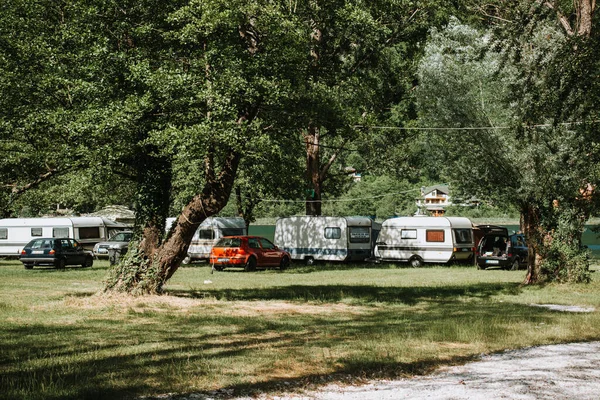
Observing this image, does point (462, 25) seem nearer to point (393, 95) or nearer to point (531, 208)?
point (531, 208)

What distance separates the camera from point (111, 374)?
26.3 feet

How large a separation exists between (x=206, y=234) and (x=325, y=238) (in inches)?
250

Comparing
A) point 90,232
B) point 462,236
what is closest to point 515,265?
point 462,236

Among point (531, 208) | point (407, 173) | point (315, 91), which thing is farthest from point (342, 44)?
point (315, 91)

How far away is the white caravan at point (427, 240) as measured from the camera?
37.0m

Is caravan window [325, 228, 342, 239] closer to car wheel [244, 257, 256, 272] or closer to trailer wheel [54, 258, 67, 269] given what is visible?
car wheel [244, 257, 256, 272]

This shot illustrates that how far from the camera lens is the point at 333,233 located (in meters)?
38.2

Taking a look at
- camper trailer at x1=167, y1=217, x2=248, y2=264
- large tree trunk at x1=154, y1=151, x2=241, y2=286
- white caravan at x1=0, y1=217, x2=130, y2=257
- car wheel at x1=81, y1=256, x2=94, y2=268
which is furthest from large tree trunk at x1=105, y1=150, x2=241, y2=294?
white caravan at x1=0, y1=217, x2=130, y2=257

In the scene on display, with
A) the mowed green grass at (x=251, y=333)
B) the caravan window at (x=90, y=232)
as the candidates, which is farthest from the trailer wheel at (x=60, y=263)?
the mowed green grass at (x=251, y=333)

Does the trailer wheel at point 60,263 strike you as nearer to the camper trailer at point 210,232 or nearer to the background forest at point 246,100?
the camper trailer at point 210,232

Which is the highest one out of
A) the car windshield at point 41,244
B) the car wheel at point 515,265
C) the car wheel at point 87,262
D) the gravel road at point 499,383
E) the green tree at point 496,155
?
the green tree at point 496,155

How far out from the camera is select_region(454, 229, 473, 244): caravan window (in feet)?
122

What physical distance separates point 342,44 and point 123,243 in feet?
52.5

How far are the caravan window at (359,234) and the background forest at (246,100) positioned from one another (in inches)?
600
